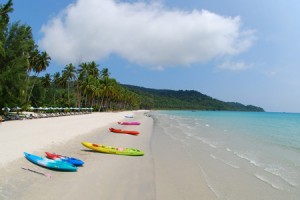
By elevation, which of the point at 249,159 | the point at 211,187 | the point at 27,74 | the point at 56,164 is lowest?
the point at 211,187

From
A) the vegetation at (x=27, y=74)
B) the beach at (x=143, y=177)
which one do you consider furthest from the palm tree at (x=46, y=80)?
the beach at (x=143, y=177)

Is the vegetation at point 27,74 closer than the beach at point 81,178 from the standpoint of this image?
No

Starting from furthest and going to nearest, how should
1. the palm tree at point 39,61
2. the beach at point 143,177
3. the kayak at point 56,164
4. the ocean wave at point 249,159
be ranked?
the palm tree at point 39,61 → the ocean wave at point 249,159 → the kayak at point 56,164 → the beach at point 143,177

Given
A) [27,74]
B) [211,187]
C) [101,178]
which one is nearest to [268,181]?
[211,187]

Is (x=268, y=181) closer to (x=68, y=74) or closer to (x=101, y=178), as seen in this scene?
(x=101, y=178)

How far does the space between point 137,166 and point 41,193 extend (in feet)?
14.3

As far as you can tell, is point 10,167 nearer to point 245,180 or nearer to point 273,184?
point 245,180

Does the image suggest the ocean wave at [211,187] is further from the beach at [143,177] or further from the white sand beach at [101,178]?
the white sand beach at [101,178]

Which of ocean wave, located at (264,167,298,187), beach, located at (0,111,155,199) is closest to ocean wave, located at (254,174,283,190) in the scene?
ocean wave, located at (264,167,298,187)

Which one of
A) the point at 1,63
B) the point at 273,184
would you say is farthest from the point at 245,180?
the point at 1,63

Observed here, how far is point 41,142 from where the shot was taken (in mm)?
12914

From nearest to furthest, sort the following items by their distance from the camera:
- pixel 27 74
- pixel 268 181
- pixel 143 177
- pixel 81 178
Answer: pixel 81 178 < pixel 143 177 < pixel 268 181 < pixel 27 74

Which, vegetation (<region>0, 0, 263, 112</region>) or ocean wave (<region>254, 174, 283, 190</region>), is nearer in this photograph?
ocean wave (<region>254, 174, 283, 190</region>)

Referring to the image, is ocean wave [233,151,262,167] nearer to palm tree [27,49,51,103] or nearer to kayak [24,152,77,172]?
kayak [24,152,77,172]
